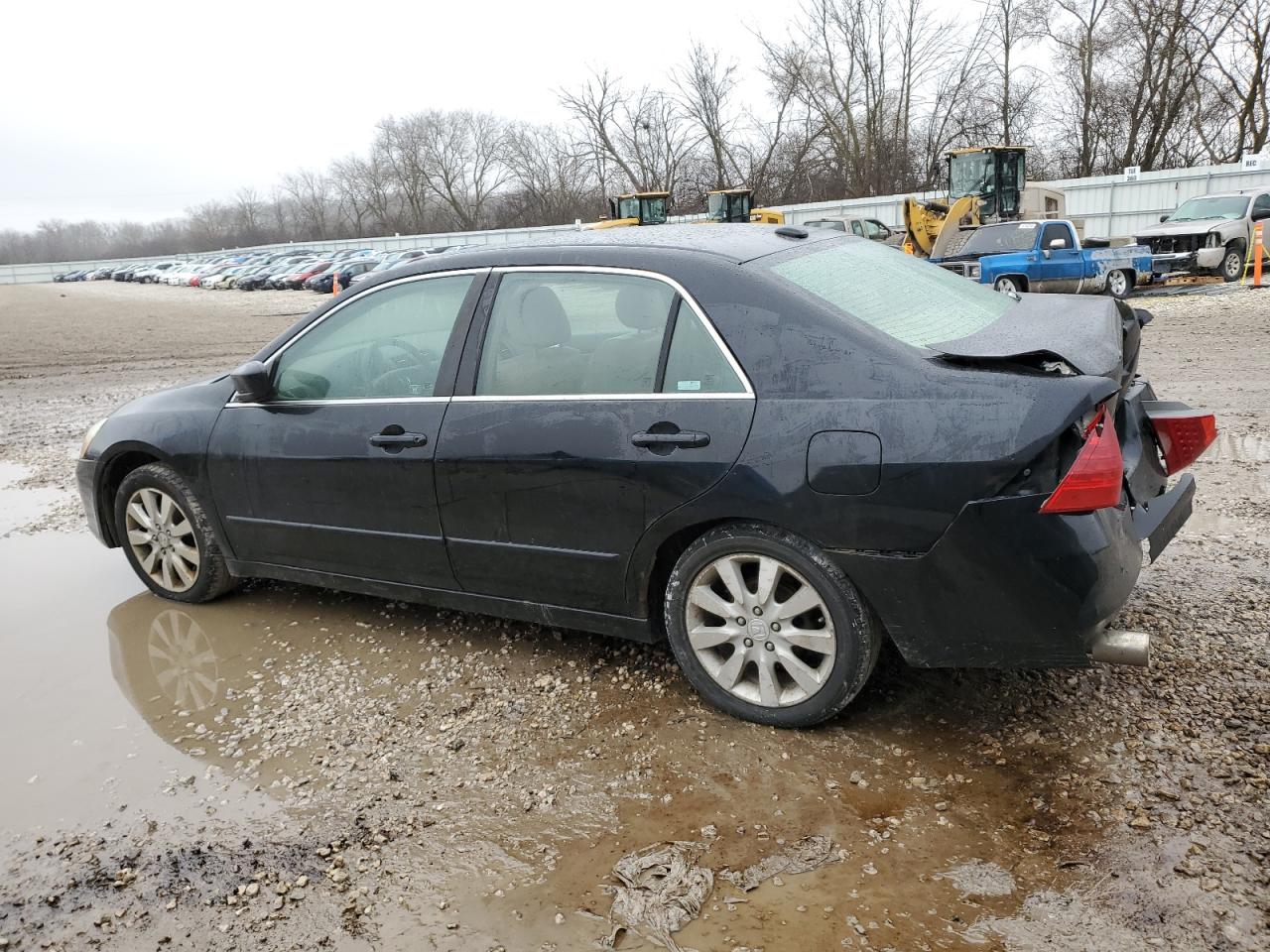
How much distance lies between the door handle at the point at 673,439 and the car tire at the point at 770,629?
0.96ft

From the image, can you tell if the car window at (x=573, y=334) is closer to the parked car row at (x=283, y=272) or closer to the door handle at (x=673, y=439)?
the door handle at (x=673, y=439)

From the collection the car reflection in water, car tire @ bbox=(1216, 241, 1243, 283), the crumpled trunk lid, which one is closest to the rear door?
the crumpled trunk lid

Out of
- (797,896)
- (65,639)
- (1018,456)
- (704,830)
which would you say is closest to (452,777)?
(704,830)

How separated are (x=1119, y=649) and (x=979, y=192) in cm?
2646

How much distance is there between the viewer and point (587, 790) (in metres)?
3.09

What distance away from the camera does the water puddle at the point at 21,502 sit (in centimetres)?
670

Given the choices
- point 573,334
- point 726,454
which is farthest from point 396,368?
point 726,454

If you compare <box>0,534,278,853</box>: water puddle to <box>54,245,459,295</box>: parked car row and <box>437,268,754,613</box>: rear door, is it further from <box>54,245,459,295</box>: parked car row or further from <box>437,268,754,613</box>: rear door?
<box>54,245,459,295</box>: parked car row

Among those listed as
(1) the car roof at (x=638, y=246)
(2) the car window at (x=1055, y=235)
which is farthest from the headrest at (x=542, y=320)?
(2) the car window at (x=1055, y=235)

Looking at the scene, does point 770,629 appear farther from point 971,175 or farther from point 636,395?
point 971,175

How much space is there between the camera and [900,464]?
9.40ft

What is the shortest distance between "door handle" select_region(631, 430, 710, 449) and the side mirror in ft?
6.22

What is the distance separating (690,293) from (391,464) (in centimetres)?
139

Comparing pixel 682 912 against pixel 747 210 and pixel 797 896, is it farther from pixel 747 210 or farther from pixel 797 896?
pixel 747 210
